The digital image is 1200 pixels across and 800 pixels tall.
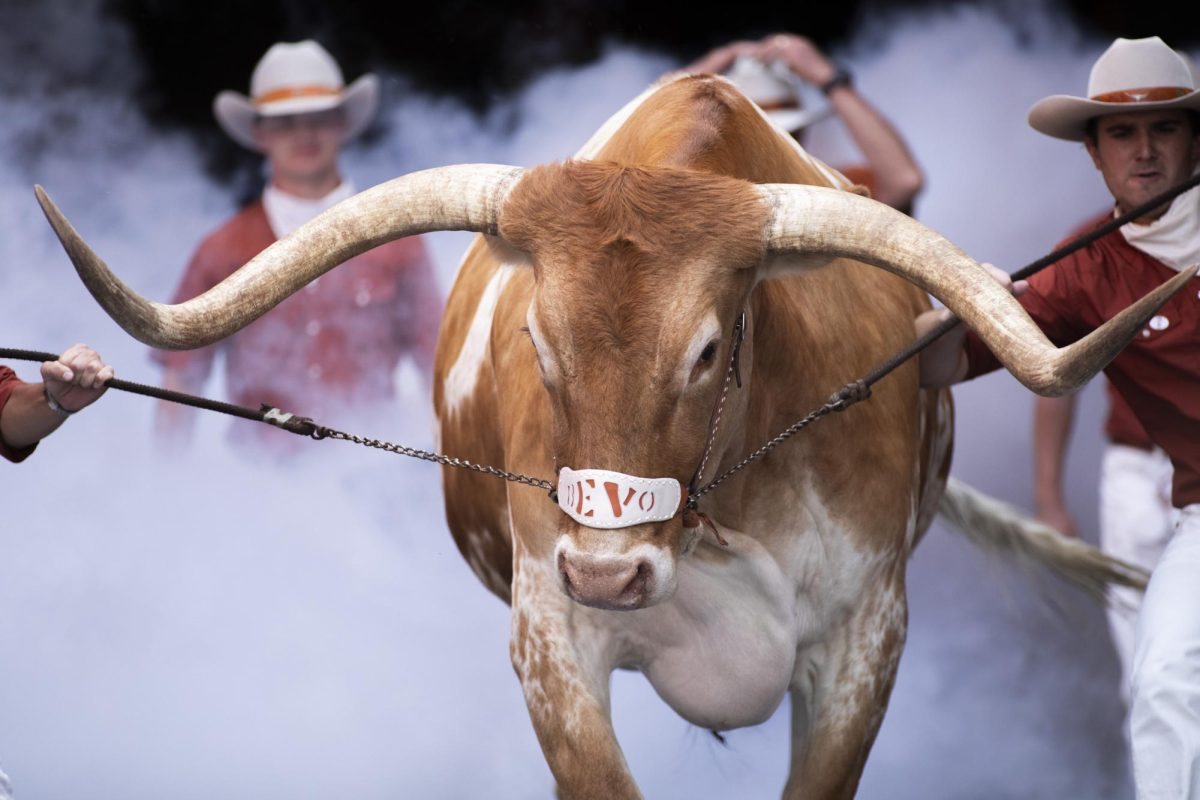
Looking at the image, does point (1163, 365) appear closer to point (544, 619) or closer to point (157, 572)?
point (544, 619)

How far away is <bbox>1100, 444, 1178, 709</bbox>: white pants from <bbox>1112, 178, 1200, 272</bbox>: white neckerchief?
189 cm

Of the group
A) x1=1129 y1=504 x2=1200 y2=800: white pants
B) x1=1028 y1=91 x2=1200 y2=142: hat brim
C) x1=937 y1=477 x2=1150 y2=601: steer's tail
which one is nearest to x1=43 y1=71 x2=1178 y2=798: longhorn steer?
x1=1028 y1=91 x2=1200 y2=142: hat brim

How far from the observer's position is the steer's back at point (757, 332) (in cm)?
362

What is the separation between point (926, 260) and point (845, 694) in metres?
1.08

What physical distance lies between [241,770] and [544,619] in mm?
2565

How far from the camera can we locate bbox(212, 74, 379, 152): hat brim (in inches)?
236

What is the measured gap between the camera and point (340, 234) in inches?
136

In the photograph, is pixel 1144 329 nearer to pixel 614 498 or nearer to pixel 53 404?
pixel 614 498

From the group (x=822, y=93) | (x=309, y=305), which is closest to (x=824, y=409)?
(x=822, y=93)

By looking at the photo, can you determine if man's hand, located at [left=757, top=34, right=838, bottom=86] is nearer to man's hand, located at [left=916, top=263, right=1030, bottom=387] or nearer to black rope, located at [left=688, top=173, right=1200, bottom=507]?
man's hand, located at [left=916, top=263, right=1030, bottom=387]

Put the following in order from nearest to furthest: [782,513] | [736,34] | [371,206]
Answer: [371,206]
[782,513]
[736,34]

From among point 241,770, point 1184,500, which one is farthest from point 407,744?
point 1184,500

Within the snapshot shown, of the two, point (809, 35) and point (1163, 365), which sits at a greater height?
point (809, 35)

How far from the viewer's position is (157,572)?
238 inches
